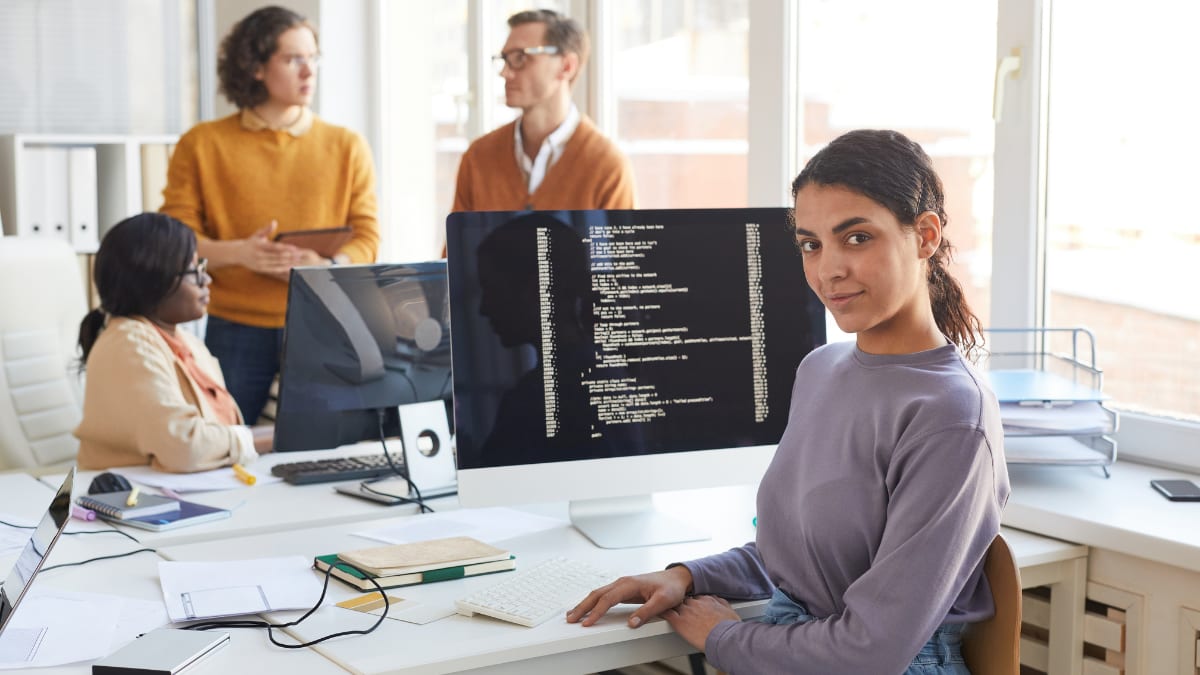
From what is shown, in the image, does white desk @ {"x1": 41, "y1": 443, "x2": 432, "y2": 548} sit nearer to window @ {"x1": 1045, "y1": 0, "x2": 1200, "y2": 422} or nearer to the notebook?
the notebook

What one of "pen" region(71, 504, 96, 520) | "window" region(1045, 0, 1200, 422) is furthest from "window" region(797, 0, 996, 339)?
"pen" region(71, 504, 96, 520)

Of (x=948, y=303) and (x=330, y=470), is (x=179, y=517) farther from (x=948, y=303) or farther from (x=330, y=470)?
(x=948, y=303)

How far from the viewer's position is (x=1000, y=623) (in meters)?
1.37

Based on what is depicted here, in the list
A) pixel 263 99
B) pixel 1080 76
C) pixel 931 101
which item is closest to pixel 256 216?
pixel 263 99

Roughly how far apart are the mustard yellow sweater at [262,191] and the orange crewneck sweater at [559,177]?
43 centimetres

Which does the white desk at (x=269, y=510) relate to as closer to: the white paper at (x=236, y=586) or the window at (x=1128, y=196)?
the white paper at (x=236, y=586)

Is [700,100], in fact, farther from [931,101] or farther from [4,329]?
[4,329]

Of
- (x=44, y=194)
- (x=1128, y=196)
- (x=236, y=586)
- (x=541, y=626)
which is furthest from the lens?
(x=44, y=194)

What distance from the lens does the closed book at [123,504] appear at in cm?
199

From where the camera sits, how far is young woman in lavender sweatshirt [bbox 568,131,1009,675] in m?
1.29

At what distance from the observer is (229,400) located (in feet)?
8.68

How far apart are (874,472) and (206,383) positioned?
5.42 feet

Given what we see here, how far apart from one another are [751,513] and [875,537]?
0.64m

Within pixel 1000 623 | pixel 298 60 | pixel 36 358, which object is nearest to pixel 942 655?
pixel 1000 623
